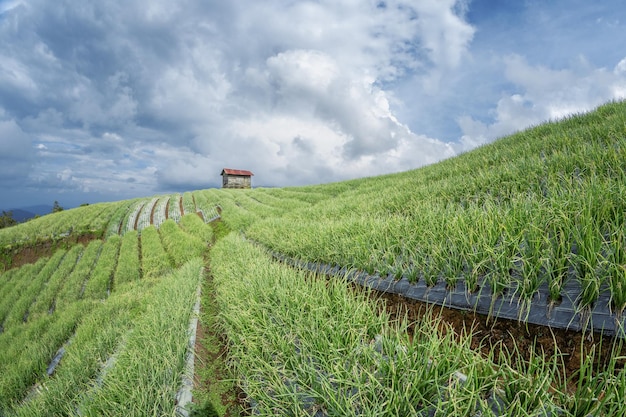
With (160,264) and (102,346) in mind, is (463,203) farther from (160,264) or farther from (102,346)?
(160,264)

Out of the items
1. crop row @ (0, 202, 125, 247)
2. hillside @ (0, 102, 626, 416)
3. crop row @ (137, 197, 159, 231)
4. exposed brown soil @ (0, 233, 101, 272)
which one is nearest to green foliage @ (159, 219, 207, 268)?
hillside @ (0, 102, 626, 416)

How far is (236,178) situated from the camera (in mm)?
48125

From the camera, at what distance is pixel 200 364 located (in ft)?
12.6

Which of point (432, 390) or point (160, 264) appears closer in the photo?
point (432, 390)

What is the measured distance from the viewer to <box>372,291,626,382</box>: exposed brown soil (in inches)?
88.4

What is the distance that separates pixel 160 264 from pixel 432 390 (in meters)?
13.4

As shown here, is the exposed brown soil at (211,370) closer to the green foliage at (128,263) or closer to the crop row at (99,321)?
the crop row at (99,321)

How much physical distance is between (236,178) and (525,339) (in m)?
48.5

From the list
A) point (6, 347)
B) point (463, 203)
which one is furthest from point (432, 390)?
point (6, 347)

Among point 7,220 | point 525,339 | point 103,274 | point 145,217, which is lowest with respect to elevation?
point 7,220

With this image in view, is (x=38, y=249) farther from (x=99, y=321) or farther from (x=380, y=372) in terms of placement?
(x=380, y=372)

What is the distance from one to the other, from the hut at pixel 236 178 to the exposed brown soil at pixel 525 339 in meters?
46.4

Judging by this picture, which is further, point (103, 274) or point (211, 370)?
point (103, 274)

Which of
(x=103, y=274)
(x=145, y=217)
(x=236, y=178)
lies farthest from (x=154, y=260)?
(x=236, y=178)
